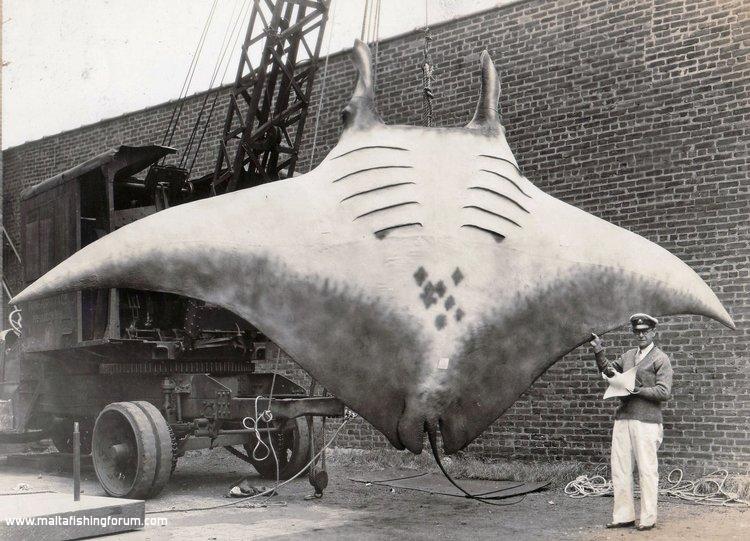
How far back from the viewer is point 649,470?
18.5ft

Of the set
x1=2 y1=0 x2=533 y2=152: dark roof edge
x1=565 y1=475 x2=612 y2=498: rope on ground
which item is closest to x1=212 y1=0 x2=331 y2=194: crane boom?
x1=2 y1=0 x2=533 y2=152: dark roof edge

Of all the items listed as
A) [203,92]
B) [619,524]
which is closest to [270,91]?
[203,92]

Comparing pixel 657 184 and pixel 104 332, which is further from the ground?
pixel 657 184

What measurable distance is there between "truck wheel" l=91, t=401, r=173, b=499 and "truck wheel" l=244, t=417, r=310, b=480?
56.1 inches

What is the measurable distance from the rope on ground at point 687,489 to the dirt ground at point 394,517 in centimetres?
15

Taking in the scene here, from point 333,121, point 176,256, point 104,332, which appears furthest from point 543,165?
point 176,256

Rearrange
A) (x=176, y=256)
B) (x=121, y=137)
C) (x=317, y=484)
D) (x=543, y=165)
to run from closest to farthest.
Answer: (x=176, y=256), (x=317, y=484), (x=543, y=165), (x=121, y=137)

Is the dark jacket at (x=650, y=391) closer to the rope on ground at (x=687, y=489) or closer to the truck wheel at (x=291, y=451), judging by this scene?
the rope on ground at (x=687, y=489)

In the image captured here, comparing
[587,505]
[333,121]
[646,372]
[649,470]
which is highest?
[333,121]

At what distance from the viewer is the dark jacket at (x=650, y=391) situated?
566 centimetres

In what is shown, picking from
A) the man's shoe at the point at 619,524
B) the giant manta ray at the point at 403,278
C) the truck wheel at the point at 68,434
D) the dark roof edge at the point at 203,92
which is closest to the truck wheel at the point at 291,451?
the truck wheel at the point at 68,434

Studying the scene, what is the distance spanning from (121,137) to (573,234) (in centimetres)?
1193

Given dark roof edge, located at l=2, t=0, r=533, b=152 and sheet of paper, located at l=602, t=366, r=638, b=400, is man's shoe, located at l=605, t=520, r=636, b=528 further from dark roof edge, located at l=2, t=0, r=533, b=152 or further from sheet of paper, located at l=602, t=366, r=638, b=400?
dark roof edge, located at l=2, t=0, r=533, b=152

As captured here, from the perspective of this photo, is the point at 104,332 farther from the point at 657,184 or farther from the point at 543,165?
the point at 657,184
